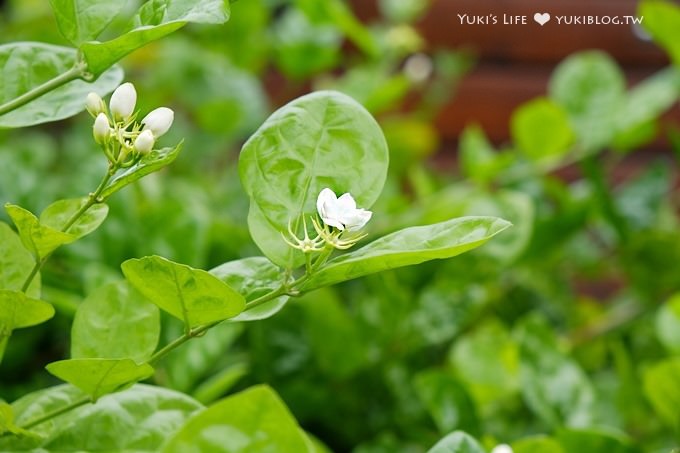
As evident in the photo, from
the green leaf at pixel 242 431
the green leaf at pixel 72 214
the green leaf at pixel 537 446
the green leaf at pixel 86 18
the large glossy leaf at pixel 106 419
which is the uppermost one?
the green leaf at pixel 86 18

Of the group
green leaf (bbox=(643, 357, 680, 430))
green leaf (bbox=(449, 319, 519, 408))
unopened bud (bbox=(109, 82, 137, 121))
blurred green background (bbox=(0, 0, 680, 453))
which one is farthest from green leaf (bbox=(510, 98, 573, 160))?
unopened bud (bbox=(109, 82, 137, 121))

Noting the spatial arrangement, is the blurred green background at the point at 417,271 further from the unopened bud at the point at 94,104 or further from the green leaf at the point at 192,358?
the unopened bud at the point at 94,104

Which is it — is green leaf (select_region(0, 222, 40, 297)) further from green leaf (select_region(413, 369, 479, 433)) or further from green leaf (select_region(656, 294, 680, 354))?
green leaf (select_region(656, 294, 680, 354))

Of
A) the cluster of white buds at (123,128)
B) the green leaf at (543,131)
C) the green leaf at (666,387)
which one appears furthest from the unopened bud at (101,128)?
the green leaf at (543,131)

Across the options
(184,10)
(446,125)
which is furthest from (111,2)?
(446,125)

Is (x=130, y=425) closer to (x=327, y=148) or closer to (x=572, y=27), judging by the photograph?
(x=327, y=148)
